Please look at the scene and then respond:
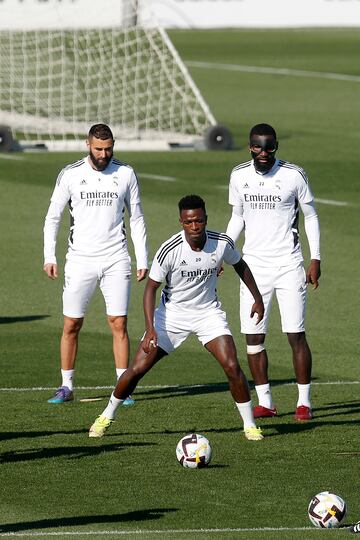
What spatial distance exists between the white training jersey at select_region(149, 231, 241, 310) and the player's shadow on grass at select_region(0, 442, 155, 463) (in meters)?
1.29

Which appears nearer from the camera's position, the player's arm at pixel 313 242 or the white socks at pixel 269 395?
the player's arm at pixel 313 242

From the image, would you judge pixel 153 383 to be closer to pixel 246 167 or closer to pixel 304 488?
pixel 246 167

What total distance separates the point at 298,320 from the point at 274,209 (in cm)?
104

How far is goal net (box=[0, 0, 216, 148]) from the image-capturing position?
35.3 m

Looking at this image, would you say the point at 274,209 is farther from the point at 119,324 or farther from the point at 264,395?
the point at 119,324

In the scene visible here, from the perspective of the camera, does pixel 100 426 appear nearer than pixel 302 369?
Yes

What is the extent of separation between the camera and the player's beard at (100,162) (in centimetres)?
1477

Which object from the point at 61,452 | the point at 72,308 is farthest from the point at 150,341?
the point at 72,308

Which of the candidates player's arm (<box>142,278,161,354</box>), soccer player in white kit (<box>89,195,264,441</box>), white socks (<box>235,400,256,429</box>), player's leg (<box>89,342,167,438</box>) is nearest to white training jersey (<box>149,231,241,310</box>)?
soccer player in white kit (<box>89,195,264,441</box>)

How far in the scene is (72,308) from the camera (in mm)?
15250

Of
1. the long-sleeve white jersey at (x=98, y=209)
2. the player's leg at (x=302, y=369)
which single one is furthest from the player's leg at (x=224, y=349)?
the long-sleeve white jersey at (x=98, y=209)

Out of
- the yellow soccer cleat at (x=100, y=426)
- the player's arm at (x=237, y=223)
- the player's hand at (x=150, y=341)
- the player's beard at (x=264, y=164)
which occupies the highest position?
the player's beard at (x=264, y=164)

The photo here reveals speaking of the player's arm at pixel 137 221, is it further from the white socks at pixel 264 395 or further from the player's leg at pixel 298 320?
the white socks at pixel 264 395

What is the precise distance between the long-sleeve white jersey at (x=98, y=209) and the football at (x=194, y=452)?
285 centimetres
